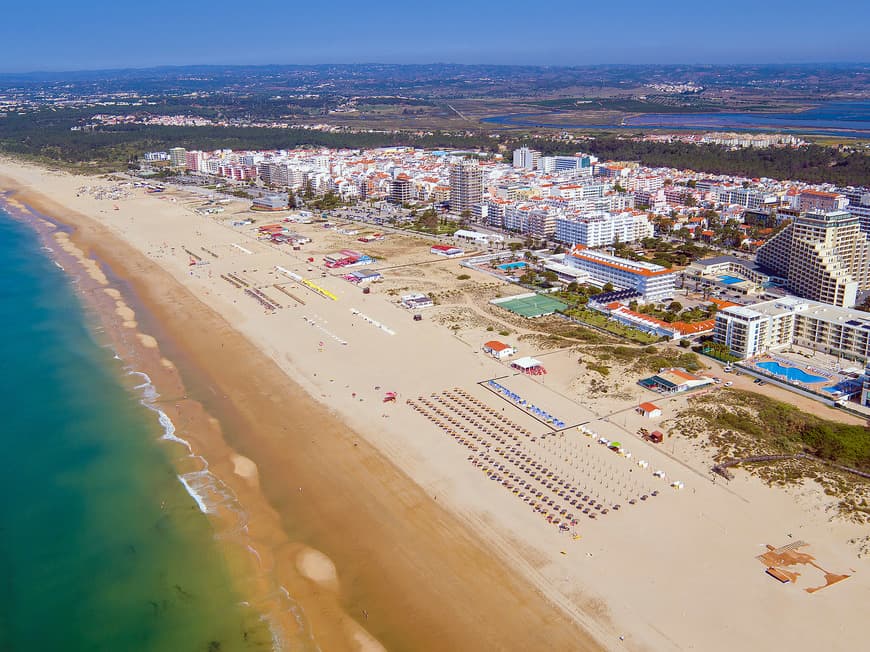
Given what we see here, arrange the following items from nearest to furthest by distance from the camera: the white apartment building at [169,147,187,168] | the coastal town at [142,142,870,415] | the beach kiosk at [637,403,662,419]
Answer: the beach kiosk at [637,403,662,419], the coastal town at [142,142,870,415], the white apartment building at [169,147,187,168]

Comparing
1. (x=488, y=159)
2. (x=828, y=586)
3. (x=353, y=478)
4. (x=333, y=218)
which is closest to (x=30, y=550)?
(x=353, y=478)

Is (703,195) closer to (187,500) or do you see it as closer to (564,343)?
(564,343)

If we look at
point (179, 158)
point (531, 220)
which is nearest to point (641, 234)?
point (531, 220)

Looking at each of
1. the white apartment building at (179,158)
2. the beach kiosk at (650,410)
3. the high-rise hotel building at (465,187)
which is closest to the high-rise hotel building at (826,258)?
the beach kiosk at (650,410)

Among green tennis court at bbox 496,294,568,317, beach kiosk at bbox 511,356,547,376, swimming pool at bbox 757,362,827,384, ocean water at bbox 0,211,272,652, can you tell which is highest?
beach kiosk at bbox 511,356,547,376

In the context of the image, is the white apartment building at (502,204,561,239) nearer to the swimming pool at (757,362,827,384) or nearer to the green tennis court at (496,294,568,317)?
the green tennis court at (496,294,568,317)

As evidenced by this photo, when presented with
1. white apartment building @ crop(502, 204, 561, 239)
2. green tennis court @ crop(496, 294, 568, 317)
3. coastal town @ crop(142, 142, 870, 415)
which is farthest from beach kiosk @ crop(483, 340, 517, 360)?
white apartment building @ crop(502, 204, 561, 239)

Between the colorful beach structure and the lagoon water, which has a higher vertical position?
the lagoon water
